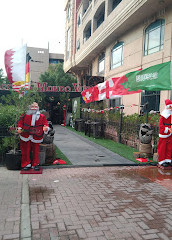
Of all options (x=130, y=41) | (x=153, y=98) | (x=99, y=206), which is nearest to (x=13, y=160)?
(x=99, y=206)

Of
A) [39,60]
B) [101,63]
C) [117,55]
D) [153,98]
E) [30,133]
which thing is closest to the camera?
[30,133]

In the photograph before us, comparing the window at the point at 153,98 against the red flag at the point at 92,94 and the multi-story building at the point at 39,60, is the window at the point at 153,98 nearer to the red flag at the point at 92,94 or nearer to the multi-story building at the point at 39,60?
the red flag at the point at 92,94

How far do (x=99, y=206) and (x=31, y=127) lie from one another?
3.03m

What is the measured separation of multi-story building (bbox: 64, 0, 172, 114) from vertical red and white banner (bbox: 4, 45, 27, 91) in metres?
6.14

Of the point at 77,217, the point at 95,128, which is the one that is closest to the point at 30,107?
the point at 77,217

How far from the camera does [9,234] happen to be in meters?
2.89

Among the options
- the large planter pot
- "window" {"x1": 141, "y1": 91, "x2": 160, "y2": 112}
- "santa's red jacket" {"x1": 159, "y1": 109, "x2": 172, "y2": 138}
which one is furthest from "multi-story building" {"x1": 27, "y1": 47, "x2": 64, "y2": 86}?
"santa's red jacket" {"x1": 159, "y1": 109, "x2": 172, "y2": 138}

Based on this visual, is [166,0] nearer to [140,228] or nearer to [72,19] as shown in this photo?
[140,228]

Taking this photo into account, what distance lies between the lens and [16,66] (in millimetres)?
8820

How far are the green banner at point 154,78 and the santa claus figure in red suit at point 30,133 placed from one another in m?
3.49

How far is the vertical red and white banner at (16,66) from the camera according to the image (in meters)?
8.71

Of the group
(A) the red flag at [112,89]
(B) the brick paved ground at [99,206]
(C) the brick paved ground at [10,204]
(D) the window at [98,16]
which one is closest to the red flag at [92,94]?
(A) the red flag at [112,89]

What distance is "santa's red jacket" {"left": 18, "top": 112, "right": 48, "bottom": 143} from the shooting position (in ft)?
19.2

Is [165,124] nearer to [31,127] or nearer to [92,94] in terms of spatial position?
[31,127]
